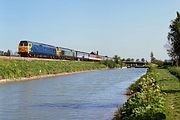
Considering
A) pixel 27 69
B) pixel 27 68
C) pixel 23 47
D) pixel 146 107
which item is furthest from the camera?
pixel 23 47

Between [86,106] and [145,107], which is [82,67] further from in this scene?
[145,107]

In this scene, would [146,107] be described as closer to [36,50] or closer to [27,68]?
[27,68]

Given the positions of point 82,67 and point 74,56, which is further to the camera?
point 74,56

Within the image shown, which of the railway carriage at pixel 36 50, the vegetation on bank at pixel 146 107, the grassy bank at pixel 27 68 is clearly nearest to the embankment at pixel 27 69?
the grassy bank at pixel 27 68

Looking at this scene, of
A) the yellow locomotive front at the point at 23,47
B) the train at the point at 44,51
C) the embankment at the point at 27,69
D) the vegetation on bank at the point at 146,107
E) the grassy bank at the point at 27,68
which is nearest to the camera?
the vegetation on bank at the point at 146,107

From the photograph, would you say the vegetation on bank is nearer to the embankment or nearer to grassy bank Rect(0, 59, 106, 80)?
the embankment

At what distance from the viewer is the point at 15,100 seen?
28016mm

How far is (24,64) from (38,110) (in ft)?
132

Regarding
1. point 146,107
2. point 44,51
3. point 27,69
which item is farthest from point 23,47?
point 146,107

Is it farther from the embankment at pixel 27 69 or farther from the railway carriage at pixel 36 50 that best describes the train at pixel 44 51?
the embankment at pixel 27 69

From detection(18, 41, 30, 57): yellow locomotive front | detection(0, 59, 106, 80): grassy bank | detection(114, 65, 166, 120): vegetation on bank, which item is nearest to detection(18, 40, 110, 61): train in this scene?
detection(18, 41, 30, 57): yellow locomotive front

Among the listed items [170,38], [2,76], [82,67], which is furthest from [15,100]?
[82,67]

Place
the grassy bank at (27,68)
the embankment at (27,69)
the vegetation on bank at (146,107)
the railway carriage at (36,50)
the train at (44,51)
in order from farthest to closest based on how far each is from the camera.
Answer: the train at (44,51) → the railway carriage at (36,50) → the grassy bank at (27,68) → the embankment at (27,69) → the vegetation on bank at (146,107)

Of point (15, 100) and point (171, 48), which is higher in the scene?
point (171, 48)
